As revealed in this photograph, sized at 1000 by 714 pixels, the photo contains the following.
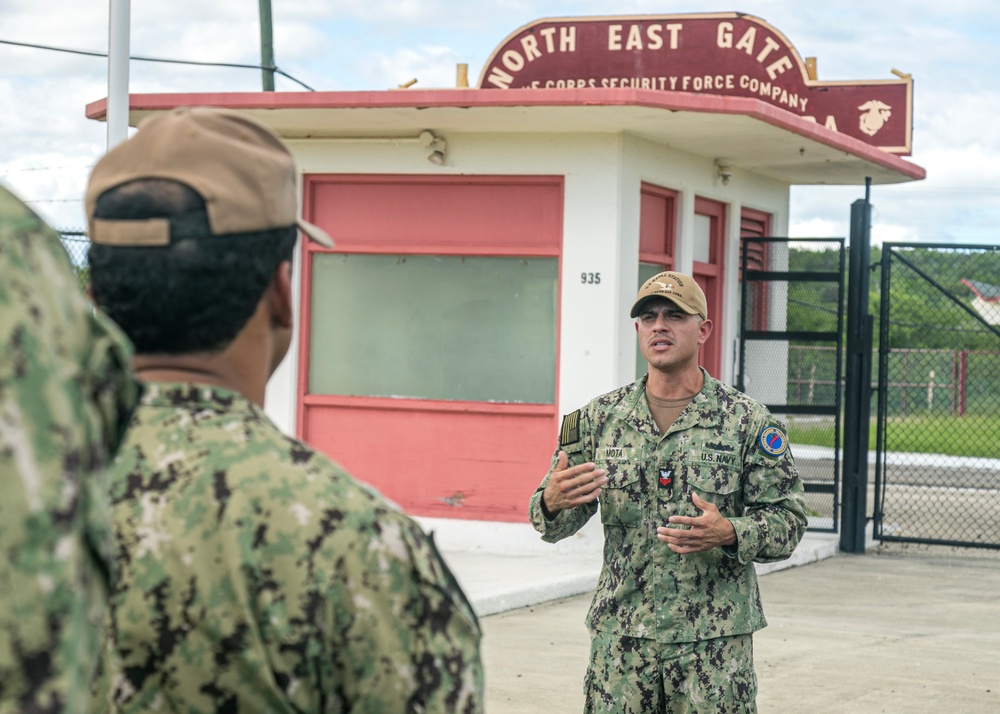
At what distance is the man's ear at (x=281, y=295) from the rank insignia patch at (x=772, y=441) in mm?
2615

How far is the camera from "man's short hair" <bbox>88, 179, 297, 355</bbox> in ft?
4.67

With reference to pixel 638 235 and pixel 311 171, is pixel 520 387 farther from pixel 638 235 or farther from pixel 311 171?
pixel 311 171

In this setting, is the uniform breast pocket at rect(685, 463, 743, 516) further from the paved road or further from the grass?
the grass

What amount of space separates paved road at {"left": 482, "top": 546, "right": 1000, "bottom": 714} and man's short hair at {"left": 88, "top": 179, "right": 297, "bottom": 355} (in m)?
4.72

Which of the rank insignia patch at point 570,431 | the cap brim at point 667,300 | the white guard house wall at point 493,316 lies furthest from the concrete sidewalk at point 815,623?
the cap brim at point 667,300

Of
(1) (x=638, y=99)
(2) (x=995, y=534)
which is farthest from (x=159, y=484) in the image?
(2) (x=995, y=534)

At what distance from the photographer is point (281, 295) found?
60.1 inches

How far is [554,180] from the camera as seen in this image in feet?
31.3

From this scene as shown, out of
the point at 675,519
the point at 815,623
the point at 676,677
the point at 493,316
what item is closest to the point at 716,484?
the point at 675,519

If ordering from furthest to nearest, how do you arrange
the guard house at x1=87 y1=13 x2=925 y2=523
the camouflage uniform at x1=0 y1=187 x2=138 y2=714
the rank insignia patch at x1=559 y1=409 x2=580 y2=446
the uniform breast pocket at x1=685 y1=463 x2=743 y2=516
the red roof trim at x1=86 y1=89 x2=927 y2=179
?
the guard house at x1=87 y1=13 x2=925 y2=523
the red roof trim at x1=86 y1=89 x2=927 y2=179
the rank insignia patch at x1=559 y1=409 x2=580 y2=446
the uniform breast pocket at x1=685 y1=463 x2=743 y2=516
the camouflage uniform at x1=0 y1=187 x2=138 y2=714

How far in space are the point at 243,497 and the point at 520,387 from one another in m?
8.32

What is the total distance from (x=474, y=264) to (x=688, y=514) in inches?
234

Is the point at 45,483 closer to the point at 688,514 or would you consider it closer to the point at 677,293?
the point at 688,514

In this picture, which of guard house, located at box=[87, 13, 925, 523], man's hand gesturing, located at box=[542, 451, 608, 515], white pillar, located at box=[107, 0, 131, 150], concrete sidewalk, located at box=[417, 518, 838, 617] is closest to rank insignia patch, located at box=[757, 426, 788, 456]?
man's hand gesturing, located at box=[542, 451, 608, 515]
